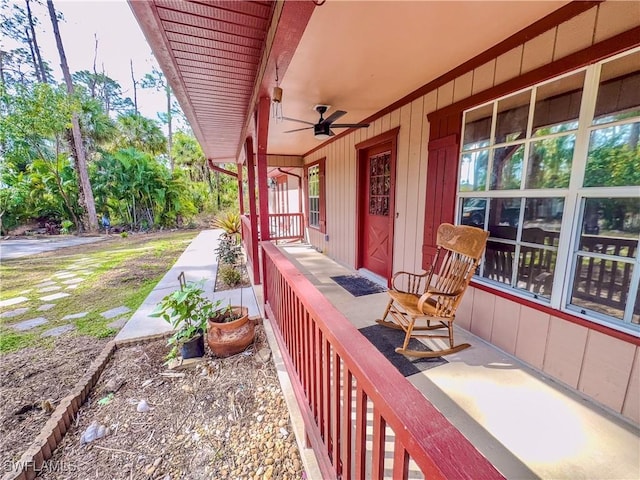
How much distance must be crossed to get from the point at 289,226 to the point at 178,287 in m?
4.31

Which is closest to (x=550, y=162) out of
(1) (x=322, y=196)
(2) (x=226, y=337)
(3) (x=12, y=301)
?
(2) (x=226, y=337)

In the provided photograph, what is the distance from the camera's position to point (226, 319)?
2486 mm

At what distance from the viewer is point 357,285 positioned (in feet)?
12.9

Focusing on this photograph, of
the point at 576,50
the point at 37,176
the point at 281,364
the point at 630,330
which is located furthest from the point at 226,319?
the point at 37,176

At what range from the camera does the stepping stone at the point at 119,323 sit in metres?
2.85

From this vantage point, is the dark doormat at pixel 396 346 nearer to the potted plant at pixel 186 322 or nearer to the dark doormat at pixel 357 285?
the dark doormat at pixel 357 285

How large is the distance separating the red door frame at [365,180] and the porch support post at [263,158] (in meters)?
1.65

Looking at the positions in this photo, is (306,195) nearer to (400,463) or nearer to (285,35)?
(285,35)

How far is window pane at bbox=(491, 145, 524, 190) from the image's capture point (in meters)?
2.04

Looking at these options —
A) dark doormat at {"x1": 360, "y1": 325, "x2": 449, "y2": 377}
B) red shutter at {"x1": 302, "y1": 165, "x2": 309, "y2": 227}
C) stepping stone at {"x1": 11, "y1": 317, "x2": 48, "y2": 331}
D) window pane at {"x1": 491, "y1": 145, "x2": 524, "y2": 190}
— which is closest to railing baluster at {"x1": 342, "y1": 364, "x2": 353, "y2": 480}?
dark doormat at {"x1": 360, "y1": 325, "x2": 449, "y2": 377}

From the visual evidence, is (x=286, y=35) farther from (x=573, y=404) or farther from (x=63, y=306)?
(x=63, y=306)

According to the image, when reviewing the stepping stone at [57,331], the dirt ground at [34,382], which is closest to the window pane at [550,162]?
the dirt ground at [34,382]

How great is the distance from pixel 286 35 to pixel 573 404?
2.84 meters

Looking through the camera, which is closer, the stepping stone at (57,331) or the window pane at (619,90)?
the window pane at (619,90)
